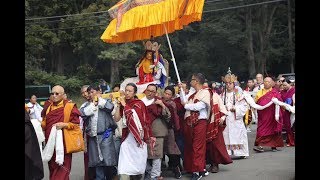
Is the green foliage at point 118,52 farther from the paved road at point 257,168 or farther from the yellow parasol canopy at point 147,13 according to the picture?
the yellow parasol canopy at point 147,13

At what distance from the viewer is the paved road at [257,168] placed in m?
8.36

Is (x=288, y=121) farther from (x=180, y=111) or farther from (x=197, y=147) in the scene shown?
(x=197, y=147)

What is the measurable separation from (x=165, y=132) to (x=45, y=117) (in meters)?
2.05

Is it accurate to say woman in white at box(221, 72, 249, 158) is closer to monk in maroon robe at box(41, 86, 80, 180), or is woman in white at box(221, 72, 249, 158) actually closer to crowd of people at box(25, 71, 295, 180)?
crowd of people at box(25, 71, 295, 180)

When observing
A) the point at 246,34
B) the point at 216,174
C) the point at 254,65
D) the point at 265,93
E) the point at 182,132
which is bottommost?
the point at 216,174

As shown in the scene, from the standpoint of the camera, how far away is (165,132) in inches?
315

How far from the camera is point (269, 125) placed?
1096 centimetres

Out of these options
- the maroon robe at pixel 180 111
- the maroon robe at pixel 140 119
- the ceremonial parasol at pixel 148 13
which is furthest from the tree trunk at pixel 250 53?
the maroon robe at pixel 140 119

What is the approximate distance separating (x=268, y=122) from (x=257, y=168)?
2094 mm

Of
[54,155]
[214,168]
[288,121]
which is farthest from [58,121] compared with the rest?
Result: [288,121]

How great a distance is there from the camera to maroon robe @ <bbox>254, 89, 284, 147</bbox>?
35.7 ft

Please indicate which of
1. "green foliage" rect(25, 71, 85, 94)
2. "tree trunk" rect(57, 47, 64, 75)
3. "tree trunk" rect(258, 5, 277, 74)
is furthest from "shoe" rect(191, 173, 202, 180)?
"tree trunk" rect(57, 47, 64, 75)
